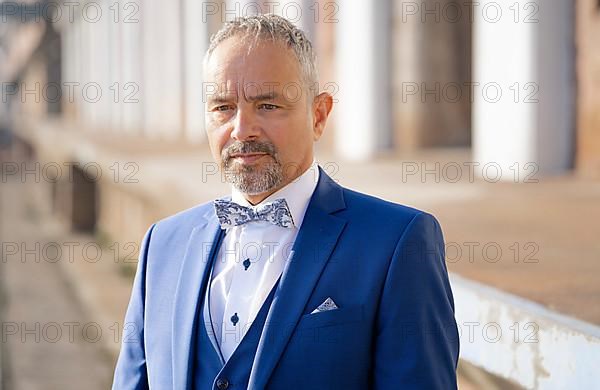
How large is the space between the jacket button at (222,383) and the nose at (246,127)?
0.47 meters

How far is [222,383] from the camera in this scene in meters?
1.88

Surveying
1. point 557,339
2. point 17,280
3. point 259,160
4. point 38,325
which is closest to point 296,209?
point 259,160

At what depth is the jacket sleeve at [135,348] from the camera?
82.0 inches

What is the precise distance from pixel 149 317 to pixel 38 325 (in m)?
10.9

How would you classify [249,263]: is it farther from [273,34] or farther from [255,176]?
[273,34]

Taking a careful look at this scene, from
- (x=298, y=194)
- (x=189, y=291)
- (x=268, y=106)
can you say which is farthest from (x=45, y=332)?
(x=268, y=106)

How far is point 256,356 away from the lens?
1.86m

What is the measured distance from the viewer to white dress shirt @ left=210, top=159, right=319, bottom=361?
1933 millimetres

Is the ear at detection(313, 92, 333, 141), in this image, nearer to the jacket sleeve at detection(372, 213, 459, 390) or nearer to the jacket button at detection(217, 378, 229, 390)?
the jacket sleeve at detection(372, 213, 459, 390)

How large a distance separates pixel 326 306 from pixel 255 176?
0.30 metres

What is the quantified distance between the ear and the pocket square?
1.21 ft

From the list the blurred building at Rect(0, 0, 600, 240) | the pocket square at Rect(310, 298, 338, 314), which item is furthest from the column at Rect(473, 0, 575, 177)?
the pocket square at Rect(310, 298, 338, 314)

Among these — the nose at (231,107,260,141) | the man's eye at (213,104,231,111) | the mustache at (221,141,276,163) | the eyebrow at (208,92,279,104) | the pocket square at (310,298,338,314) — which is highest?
the eyebrow at (208,92,279,104)

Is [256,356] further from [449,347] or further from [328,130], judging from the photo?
[328,130]
